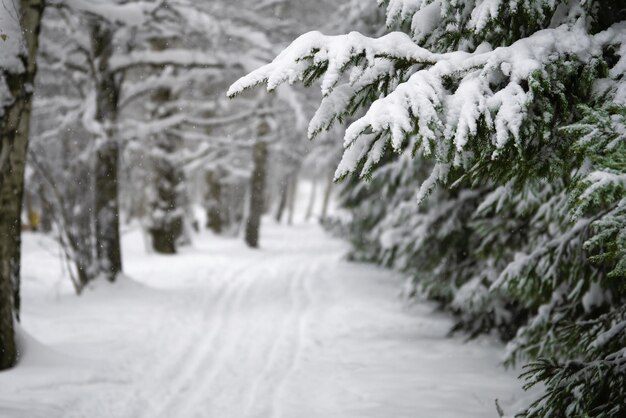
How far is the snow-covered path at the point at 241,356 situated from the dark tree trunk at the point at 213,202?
8748 mm

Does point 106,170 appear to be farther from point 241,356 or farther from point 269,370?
point 269,370

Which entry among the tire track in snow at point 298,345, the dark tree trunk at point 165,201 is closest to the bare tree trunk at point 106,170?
the tire track in snow at point 298,345

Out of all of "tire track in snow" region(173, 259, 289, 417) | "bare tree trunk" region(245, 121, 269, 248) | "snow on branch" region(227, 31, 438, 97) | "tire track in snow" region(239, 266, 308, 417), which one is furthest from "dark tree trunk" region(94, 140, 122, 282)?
"bare tree trunk" region(245, 121, 269, 248)

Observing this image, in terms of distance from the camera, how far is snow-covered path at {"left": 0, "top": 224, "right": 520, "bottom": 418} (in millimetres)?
4793

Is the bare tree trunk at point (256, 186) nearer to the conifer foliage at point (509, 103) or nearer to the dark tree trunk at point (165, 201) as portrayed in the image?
the dark tree trunk at point (165, 201)

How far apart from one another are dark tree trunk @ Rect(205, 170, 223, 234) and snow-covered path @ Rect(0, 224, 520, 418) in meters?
8.75

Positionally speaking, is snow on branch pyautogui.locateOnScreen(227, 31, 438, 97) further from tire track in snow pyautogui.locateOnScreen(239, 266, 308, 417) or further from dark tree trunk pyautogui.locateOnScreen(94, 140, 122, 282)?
dark tree trunk pyautogui.locateOnScreen(94, 140, 122, 282)

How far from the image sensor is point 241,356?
21.0 feet

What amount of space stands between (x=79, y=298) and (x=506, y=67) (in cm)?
821

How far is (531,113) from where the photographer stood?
8.71 ft

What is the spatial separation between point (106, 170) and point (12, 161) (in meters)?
4.60

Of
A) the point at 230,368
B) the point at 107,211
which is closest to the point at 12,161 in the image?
the point at 230,368

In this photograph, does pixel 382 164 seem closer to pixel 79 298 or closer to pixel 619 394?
pixel 79 298

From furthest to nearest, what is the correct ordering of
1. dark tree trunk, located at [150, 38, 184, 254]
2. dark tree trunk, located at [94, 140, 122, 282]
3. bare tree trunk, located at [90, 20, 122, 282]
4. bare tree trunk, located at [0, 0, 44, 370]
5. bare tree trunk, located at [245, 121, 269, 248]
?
1. bare tree trunk, located at [245, 121, 269, 248]
2. dark tree trunk, located at [150, 38, 184, 254]
3. dark tree trunk, located at [94, 140, 122, 282]
4. bare tree trunk, located at [90, 20, 122, 282]
5. bare tree trunk, located at [0, 0, 44, 370]
